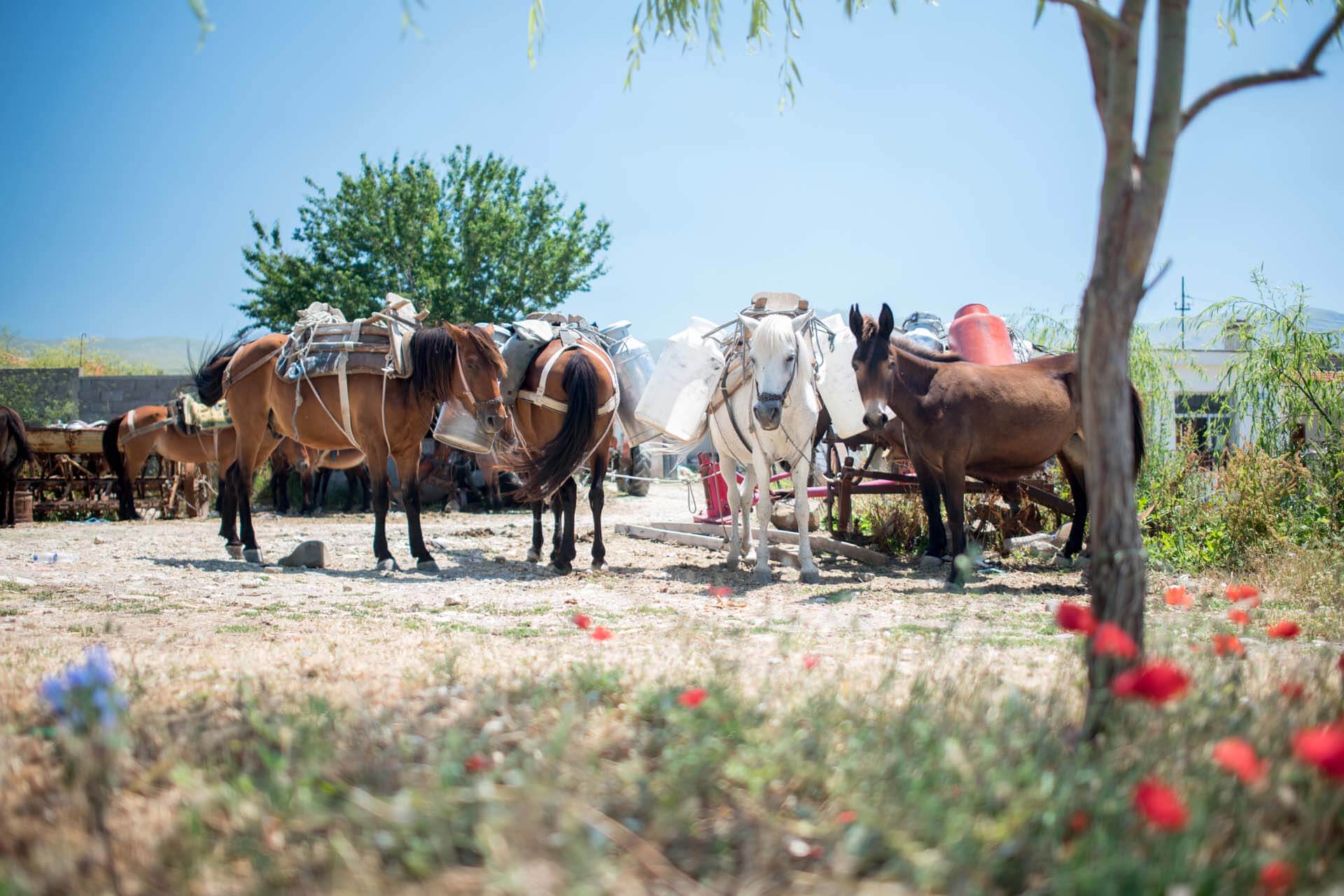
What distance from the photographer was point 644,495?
77.3ft

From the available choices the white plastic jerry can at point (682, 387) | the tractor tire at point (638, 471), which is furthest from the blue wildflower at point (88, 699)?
the tractor tire at point (638, 471)

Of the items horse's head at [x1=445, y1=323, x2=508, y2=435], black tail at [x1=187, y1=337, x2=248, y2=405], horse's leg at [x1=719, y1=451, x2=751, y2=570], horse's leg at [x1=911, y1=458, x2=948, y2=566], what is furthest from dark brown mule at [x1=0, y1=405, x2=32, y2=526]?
horse's leg at [x1=911, y1=458, x2=948, y2=566]

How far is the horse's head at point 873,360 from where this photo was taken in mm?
6863

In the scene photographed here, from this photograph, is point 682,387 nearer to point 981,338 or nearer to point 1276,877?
point 981,338

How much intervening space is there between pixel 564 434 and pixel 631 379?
186cm

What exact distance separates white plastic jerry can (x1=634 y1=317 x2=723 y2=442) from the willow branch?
18.2 feet

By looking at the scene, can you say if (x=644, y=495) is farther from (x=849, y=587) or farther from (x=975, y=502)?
(x=849, y=587)

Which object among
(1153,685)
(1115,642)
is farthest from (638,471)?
(1153,685)

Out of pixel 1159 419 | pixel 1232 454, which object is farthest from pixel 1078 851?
pixel 1159 419

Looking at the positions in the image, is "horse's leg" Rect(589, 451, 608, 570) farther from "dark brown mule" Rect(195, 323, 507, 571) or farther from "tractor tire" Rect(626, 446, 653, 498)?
"tractor tire" Rect(626, 446, 653, 498)

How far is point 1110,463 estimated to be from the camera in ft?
7.76

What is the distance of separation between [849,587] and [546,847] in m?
5.23

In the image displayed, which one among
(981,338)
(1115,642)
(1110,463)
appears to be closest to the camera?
(1115,642)

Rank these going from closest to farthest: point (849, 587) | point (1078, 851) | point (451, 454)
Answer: point (1078, 851) → point (849, 587) → point (451, 454)
